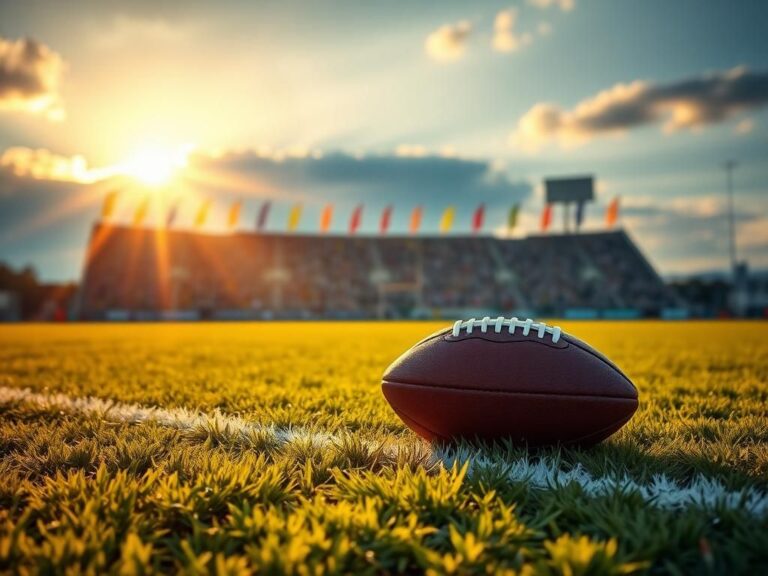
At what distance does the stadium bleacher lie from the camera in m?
37.9

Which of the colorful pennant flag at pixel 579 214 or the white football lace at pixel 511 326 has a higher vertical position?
the colorful pennant flag at pixel 579 214

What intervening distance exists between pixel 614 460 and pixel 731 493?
1.66 feet

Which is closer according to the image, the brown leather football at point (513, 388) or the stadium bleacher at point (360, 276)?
the brown leather football at point (513, 388)

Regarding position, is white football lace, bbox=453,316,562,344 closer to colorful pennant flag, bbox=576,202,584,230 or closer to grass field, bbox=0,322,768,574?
grass field, bbox=0,322,768,574

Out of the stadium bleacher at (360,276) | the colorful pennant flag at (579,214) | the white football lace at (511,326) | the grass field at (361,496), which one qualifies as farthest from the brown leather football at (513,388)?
the colorful pennant flag at (579,214)

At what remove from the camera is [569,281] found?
1624 inches

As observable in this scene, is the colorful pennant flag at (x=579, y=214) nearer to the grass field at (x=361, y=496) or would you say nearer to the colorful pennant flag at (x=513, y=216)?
the colorful pennant flag at (x=513, y=216)

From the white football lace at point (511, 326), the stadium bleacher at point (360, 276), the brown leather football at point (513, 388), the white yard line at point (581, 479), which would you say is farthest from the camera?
the stadium bleacher at point (360, 276)

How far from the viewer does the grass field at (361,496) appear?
1.47 m

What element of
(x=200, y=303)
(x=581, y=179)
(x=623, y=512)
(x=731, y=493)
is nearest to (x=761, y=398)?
(x=731, y=493)

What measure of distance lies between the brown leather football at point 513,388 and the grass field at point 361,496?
11cm

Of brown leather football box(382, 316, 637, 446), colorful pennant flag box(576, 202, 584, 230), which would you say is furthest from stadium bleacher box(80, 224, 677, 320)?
brown leather football box(382, 316, 637, 446)

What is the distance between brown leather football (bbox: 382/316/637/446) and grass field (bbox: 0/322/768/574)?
107 millimetres

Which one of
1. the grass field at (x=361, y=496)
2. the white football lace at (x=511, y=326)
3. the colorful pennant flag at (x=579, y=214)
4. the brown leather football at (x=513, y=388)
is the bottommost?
the grass field at (x=361, y=496)
